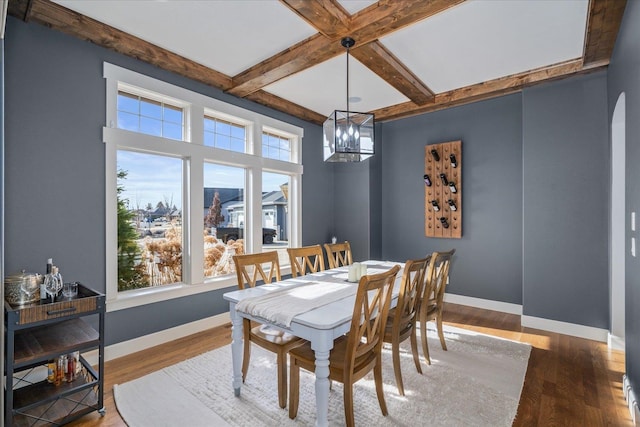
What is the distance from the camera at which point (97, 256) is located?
9.34ft

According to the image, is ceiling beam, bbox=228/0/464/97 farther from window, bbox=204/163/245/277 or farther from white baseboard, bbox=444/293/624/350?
white baseboard, bbox=444/293/624/350

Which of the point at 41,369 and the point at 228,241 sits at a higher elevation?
the point at 228,241

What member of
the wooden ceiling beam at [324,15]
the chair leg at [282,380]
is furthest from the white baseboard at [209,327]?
the wooden ceiling beam at [324,15]

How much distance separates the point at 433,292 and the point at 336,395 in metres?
1.29

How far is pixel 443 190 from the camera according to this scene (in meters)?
4.70

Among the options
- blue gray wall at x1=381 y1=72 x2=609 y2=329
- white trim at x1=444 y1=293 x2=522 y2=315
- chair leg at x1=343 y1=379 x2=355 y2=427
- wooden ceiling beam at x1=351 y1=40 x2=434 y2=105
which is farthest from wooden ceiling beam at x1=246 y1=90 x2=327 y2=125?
chair leg at x1=343 y1=379 x2=355 y2=427

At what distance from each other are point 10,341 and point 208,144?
2.51 m

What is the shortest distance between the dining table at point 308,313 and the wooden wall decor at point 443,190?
2342 millimetres

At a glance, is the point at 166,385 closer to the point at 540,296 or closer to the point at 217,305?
the point at 217,305

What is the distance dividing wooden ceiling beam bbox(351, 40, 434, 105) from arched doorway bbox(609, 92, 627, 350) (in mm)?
1891

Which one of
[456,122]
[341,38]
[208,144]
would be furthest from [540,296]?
[208,144]

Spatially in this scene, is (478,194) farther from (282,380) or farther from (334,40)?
(282,380)

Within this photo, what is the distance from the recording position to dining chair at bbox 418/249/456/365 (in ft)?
8.93

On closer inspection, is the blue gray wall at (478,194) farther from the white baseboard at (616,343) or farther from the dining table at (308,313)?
the dining table at (308,313)
